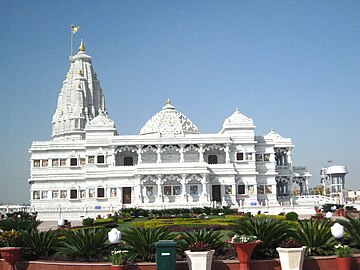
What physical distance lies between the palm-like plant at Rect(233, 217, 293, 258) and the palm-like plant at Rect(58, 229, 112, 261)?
4.47 metres

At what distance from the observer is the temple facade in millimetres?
55000

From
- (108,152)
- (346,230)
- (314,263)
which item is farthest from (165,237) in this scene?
(108,152)

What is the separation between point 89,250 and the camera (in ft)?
46.2

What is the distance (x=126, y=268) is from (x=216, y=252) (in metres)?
3.01

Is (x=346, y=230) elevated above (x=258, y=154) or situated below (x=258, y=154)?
below

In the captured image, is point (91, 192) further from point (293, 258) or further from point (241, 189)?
point (293, 258)

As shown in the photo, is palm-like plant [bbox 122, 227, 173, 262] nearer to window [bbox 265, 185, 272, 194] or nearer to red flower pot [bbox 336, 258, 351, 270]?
red flower pot [bbox 336, 258, 351, 270]

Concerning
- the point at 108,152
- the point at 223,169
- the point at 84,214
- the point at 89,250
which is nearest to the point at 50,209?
the point at 84,214

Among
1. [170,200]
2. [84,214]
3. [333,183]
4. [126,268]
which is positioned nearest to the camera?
[126,268]

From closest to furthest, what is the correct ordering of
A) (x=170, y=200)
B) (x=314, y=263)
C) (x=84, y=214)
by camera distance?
1. (x=314, y=263)
2. (x=84, y=214)
3. (x=170, y=200)

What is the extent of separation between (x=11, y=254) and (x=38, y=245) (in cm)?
96

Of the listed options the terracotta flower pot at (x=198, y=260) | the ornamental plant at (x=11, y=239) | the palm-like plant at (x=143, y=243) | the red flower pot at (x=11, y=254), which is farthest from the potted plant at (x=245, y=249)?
the ornamental plant at (x=11, y=239)

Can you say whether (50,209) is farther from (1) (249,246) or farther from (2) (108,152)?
(1) (249,246)

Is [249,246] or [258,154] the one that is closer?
[249,246]
